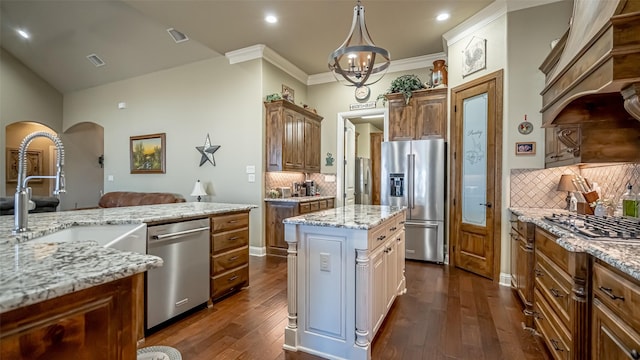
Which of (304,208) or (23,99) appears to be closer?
(304,208)

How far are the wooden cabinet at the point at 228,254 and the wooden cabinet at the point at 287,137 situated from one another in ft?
5.76

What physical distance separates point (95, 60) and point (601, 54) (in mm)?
7638

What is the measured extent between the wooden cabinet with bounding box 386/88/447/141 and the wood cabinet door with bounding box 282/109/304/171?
1.54 metres

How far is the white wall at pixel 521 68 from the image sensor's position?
128 inches

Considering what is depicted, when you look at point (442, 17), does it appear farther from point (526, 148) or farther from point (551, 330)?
point (551, 330)

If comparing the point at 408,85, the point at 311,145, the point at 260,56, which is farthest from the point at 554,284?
the point at 260,56

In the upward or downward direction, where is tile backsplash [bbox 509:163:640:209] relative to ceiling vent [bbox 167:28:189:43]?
downward

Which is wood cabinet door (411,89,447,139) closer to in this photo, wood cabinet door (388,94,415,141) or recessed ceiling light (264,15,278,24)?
wood cabinet door (388,94,415,141)

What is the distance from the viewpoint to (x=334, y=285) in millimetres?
2023

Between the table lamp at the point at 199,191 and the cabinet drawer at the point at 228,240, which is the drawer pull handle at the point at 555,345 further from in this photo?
the table lamp at the point at 199,191

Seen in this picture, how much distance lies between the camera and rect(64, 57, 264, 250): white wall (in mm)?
4859

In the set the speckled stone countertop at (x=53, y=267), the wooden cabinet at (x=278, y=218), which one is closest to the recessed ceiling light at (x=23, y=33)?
the wooden cabinet at (x=278, y=218)

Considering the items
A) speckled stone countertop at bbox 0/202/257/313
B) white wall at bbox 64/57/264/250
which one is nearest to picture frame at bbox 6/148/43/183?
white wall at bbox 64/57/264/250

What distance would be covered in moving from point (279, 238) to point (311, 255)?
105 inches
